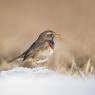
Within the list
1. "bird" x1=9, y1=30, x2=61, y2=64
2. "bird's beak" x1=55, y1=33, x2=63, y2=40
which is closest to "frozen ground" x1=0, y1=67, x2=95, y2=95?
"bird" x1=9, y1=30, x2=61, y2=64

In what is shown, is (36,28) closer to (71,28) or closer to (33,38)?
(33,38)

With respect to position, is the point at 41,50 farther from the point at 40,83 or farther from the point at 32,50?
the point at 40,83

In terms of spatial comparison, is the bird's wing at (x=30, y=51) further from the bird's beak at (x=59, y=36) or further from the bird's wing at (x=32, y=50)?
the bird's beak at (x=59, y=36)

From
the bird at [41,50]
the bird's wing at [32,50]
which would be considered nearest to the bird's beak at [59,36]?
the bird at [41,50]

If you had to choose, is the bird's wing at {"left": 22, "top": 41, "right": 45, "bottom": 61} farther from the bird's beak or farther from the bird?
the bird's beak

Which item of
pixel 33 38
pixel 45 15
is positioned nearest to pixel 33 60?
pixel 33 38

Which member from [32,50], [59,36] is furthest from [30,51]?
[59,36]
